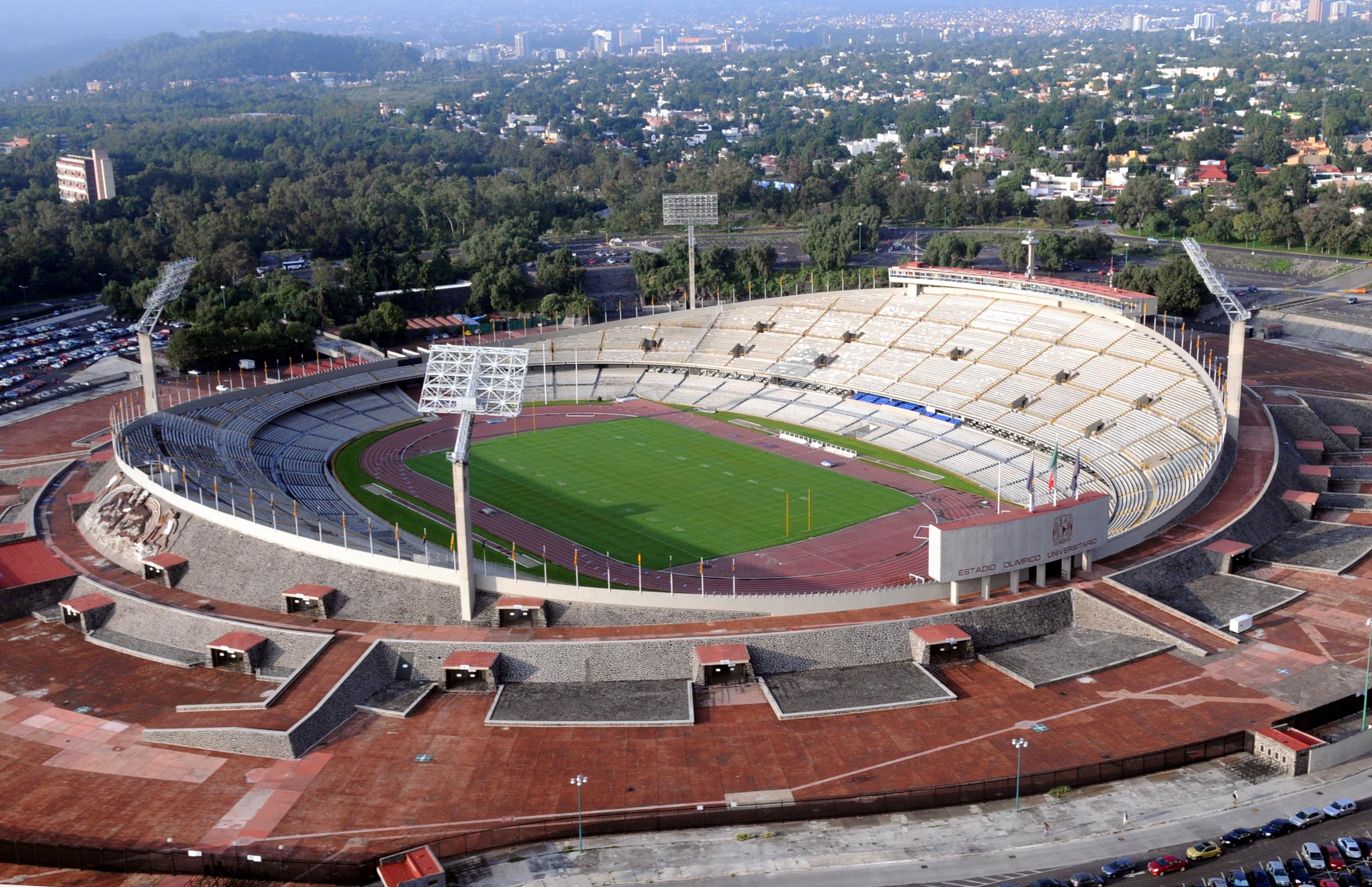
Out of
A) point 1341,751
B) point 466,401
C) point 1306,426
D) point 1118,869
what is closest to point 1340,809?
point 1341,751

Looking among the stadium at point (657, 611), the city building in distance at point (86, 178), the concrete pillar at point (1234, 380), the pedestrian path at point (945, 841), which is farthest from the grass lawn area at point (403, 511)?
the city building in distance at point (86, 178)

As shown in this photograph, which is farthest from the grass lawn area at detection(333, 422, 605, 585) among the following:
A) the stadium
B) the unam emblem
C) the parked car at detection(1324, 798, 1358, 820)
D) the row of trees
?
the row of trees

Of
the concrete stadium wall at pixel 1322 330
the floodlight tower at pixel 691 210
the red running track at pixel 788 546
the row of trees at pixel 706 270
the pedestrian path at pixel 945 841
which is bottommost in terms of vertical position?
the red running track at pixel 788 546

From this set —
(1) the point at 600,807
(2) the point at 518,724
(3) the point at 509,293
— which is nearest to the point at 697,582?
(2) the point at 518,724

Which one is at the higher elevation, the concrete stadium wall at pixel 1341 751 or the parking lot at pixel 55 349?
the parking lot at pixel 55 349

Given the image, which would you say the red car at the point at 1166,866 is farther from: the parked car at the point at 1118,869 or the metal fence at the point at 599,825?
the metal fence at the point at 599,825

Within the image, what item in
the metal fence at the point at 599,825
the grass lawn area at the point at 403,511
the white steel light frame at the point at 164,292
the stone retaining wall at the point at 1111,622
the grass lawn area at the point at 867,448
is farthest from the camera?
the grass lawn area at the point at 867,448

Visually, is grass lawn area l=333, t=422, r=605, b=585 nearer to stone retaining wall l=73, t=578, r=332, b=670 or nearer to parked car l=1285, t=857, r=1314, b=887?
stone retaining wall l=73, t=578, r=332, b=670
